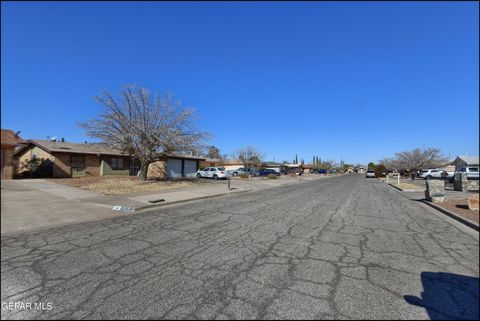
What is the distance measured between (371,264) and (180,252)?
350cm

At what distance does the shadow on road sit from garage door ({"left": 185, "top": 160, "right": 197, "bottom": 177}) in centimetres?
3414

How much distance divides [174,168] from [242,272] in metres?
31.3

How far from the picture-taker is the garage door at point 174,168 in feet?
110

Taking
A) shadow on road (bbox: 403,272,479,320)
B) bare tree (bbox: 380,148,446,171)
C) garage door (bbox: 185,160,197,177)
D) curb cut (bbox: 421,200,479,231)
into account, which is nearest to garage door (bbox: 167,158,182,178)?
garage door (bbox: 185,160,197,177)

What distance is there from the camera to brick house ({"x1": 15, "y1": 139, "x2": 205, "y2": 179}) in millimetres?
23234

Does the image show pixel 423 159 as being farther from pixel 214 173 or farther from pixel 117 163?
pixel 117 163

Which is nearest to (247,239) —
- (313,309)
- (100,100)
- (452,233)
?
(313,309)

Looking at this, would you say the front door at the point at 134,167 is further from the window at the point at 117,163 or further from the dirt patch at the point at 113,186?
the dirt patch at the point at 113,186

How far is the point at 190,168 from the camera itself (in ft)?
124

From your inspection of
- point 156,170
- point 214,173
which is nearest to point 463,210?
point 156,170

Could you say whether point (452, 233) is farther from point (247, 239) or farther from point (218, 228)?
point (218, 228)

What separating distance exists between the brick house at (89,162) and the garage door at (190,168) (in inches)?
9.1

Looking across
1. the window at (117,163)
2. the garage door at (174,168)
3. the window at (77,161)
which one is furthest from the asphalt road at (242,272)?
the garage door at (174,168)
